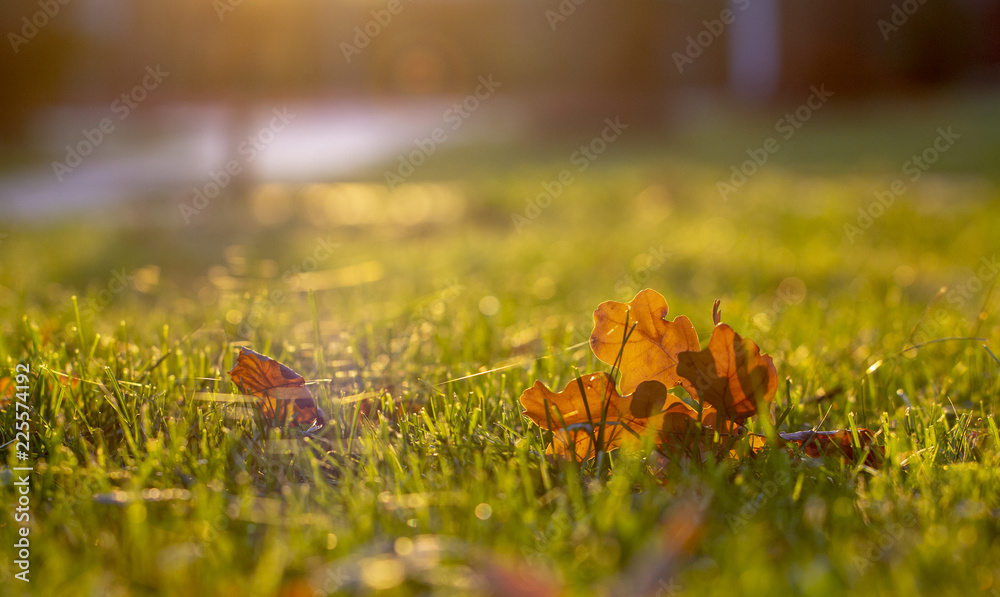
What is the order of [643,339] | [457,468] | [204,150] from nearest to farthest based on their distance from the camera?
[457,468] < [643,339] < [204,150]

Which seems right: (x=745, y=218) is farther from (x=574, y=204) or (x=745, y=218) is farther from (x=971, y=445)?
(x=971, y=445)

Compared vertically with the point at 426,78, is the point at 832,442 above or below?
below

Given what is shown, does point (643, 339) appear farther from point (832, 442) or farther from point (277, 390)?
point (277, 390)

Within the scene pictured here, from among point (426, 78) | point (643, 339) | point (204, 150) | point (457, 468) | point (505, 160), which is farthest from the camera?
point (204, 150)

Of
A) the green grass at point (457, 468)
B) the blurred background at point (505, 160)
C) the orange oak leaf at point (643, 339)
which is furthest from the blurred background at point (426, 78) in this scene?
the orange oak leaf at point (643, 339)

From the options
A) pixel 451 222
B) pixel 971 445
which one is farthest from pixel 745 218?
pixel 971 445

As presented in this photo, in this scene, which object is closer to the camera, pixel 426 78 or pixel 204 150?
pixel 426 78

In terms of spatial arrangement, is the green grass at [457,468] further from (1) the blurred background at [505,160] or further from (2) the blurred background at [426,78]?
(2) the blurred background at [426,78]

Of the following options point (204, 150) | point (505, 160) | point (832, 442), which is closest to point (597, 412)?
point (832, 442)

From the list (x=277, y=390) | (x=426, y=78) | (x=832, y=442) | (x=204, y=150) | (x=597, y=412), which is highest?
(x=204, y=150)
